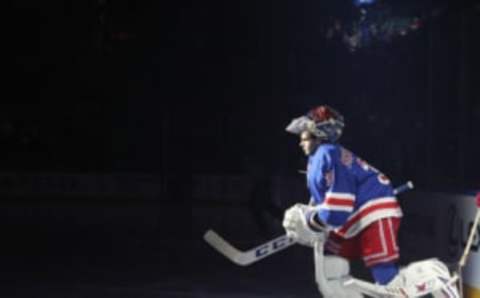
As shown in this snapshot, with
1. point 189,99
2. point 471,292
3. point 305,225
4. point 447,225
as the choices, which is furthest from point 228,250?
point 189,99

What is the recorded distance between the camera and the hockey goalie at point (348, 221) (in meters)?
6.29

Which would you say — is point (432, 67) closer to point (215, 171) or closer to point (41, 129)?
point (215, 171)

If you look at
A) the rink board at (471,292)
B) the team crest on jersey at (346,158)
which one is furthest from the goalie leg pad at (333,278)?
the rink board at (471,292)

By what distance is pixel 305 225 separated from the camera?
20.8 ft

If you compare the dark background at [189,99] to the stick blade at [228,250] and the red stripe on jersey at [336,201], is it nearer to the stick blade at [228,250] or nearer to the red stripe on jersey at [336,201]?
the stick blade at [228,250]

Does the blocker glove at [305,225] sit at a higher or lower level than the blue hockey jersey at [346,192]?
lower

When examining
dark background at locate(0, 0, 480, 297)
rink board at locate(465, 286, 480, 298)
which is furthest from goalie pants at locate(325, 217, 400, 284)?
dark background at locate(0, 0, 480, 297)

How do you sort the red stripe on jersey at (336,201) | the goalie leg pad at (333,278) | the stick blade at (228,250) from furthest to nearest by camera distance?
the stick blade at (228,250)
the goalie leg pad at (333,278)
the red stripe on jersey at (336,201)

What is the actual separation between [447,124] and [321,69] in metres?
5.97

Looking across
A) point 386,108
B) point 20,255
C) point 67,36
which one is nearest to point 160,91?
point 67,36

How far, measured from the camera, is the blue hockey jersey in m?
6.24

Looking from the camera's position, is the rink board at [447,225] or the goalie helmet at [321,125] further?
the rink board at [447,225]

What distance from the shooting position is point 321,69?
20859 millimetres

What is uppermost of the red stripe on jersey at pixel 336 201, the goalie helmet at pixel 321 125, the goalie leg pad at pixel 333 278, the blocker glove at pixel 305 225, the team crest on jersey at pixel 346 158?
the goalie helmet at pixel 321 125
